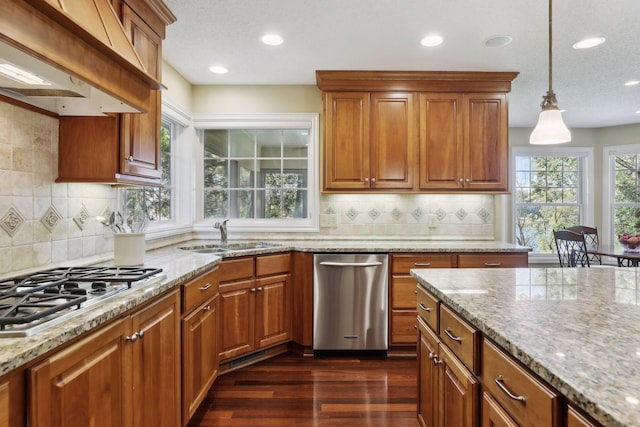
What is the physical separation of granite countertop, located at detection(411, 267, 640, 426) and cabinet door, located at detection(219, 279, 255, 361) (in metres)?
1.46

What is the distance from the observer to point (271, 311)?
9.96ft

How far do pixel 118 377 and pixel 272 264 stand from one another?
5.76 feet

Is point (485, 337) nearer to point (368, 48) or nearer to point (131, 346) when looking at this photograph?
point (131, 346)

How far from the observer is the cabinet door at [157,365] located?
1.45 metres

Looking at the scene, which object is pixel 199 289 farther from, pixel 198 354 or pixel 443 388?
pixel 443 388

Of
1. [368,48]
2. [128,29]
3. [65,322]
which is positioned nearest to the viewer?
[65,322]

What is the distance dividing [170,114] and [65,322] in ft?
8.29

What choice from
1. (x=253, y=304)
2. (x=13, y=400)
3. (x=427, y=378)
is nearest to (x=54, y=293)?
(x=13, y=400)

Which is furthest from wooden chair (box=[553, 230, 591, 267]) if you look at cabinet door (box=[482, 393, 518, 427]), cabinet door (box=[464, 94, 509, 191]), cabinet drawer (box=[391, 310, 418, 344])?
cabinet door (box=[482, 393, 518, 427])

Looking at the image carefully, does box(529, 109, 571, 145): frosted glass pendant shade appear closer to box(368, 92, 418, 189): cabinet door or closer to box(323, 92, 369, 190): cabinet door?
box(368, 92, 418, 189): cabinet door

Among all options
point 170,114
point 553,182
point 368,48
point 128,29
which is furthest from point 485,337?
point 553,182

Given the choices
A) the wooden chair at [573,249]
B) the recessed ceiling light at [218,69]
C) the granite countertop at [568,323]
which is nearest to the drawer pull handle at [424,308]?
the granite countertop at [568,323]

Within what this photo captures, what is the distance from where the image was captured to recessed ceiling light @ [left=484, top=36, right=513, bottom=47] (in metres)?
2.66

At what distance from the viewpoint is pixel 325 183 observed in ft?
11.3
